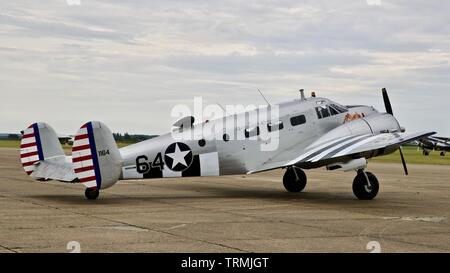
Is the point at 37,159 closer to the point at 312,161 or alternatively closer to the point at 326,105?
the point at 312,161

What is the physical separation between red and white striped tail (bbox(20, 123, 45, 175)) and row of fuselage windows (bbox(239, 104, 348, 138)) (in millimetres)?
6958

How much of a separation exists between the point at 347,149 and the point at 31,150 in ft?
33.3

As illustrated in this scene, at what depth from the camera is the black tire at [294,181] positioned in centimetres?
2467

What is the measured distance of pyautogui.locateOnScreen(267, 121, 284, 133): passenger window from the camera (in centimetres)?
2234

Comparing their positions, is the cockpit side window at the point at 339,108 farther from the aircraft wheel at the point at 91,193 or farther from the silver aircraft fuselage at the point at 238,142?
the aircraft wheel at the point at 91,193

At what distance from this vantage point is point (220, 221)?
15.4 metres

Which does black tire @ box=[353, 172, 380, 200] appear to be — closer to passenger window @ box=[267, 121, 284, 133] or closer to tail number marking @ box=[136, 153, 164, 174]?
A: passenger window @ box=[267, 121, 284, 133]

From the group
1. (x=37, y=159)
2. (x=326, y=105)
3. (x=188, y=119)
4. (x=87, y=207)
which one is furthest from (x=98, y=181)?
(x=326, y=105)

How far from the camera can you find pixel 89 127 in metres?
Result: 18.3

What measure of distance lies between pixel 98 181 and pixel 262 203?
534 cm

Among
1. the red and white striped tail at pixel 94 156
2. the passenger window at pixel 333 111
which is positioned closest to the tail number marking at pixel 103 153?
the red and white striped tail at pixel 94 156

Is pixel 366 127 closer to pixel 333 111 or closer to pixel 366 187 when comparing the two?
pixel 333 111

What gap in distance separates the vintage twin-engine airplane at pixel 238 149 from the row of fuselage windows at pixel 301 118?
0.03 metres
